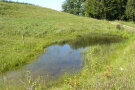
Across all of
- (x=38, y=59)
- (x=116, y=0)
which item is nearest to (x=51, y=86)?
(x=38, y=59)

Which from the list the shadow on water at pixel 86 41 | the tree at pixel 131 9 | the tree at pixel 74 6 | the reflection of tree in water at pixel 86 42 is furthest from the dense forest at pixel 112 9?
the reflection of tree in water at pixel 86 42

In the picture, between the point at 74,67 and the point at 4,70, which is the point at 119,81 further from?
the point at 4,70

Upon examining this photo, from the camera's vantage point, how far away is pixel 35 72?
22.6 ft

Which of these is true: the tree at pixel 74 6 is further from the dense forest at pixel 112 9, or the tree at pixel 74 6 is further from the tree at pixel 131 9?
the tree at pixel 131 9

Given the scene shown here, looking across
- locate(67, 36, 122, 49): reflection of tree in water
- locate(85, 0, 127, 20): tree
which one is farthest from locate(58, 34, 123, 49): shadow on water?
locate(85, 0, 127, 20): tree

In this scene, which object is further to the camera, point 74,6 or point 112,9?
point 74,6

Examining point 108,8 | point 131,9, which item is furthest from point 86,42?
point 108,8

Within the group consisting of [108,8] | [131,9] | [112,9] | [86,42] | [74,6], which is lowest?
[86,42]

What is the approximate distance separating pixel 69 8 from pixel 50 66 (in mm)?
50564

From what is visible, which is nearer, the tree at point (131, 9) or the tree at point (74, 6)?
the tree at point (131, 9)

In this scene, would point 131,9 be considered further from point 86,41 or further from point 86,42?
point 86,42

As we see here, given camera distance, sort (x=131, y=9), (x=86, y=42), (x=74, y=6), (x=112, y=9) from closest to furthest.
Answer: (x=86, y=42) → (x=131, y=9) → (x=112, y=9) → (x=74, y=6)

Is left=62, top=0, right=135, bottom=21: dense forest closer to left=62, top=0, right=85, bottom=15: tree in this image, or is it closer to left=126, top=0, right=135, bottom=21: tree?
left=126, top=0, right=135, bottom=21: tree

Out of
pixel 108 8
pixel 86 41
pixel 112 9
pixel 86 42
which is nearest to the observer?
pixel 86 42
